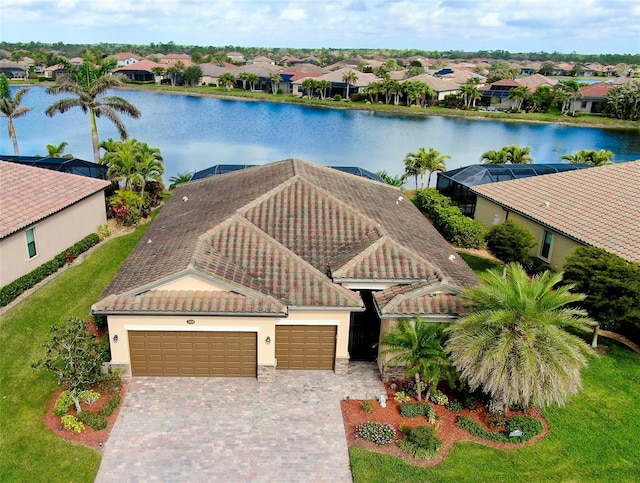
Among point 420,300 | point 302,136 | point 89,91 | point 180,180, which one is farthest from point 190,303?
→ point 302,136

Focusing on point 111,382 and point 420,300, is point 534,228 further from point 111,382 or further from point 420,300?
point 111,382

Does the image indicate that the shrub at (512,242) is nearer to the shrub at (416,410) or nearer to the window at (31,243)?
the shrub at (416,410)

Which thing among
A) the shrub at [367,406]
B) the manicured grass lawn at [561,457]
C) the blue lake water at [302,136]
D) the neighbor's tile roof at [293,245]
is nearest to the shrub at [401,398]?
the shrub at [367,406]

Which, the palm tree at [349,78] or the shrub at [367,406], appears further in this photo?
the palm tree at [349,78]

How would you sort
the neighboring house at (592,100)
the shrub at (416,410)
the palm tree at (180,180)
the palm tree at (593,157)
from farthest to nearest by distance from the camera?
the neighboring house at (592,100) < the palm tree at (180,180) < the palm tree at (593,157) < the shrub at (416,410)

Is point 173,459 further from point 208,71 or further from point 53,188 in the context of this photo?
point 208,71

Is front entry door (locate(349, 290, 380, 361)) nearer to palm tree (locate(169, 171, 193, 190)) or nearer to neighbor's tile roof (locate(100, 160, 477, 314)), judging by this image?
neighbor's tile roof (locate(100, 160, 477, 314))
